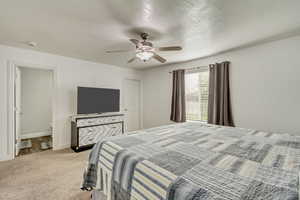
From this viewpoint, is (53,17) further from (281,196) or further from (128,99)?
(128,99)

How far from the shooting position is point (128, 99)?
Answer: 16.5ft

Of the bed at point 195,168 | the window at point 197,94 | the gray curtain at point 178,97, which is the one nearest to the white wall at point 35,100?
the gray curtain at point 178,97

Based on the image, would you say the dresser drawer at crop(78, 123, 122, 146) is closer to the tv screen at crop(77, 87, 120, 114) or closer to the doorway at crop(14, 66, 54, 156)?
the tv screen at crop(77, 87, 120, 114)

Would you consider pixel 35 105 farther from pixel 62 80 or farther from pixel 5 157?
pixel 5 157

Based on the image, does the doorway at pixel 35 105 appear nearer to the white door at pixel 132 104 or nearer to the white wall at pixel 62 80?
the white wall at pixel 62 80

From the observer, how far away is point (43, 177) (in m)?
2.15

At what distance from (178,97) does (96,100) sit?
2.34 meters

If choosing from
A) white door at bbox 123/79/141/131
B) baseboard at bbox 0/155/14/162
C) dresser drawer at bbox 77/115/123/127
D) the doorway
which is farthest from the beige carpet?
white door at bbox 123/79/141/131

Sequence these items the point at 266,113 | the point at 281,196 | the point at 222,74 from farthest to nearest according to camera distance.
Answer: the point at 222,74, the point at 266,113, the point at 281,196

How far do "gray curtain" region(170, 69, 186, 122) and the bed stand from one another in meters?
2.34

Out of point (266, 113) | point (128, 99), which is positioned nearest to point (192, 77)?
point (266, 113)

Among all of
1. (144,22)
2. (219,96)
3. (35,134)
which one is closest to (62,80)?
(35,134)

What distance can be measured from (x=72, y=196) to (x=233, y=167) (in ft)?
6.35

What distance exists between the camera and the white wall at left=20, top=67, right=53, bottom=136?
4379 millimetres
